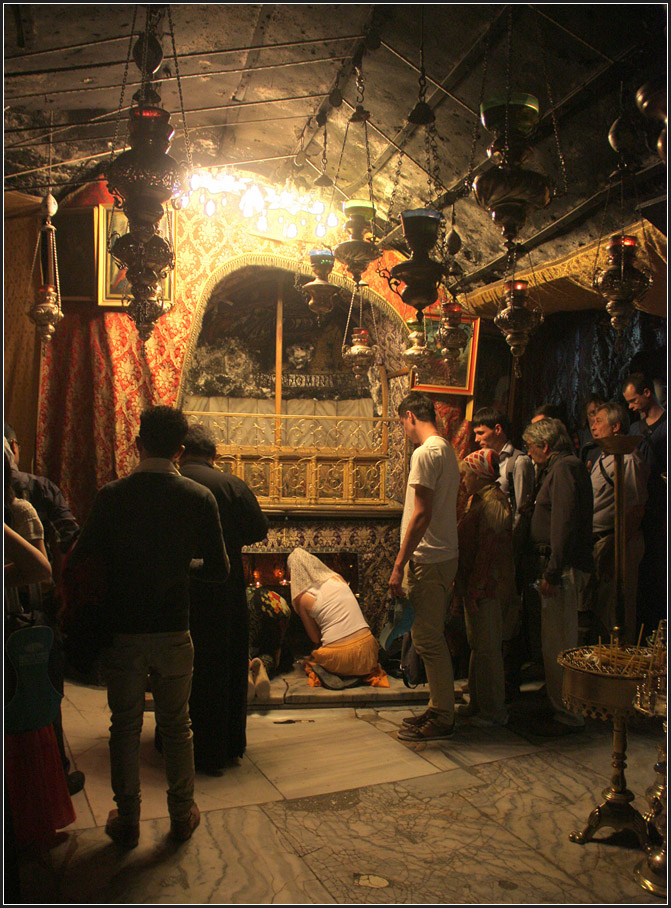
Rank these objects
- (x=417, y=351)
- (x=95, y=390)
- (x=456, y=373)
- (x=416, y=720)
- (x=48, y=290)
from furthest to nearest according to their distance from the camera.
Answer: (x=456, y=373) < (x=95, y=390) < (x=417, y=351) < (x=48, y=290) < (x=416, y=720)

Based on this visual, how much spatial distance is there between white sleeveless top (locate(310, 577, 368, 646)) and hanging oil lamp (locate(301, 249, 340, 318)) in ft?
6.46

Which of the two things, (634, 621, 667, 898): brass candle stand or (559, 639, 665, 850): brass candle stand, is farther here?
(559, 639, 665, 850): brass candle stand

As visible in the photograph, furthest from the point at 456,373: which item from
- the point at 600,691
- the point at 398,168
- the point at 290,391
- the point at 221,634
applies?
the point at 600,691

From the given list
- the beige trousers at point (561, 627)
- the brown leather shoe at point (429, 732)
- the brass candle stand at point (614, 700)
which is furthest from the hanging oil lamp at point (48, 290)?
the brass candle stand at point (614, 700)

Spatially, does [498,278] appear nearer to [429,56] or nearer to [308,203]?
[308,203]

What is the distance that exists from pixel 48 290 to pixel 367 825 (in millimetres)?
3751

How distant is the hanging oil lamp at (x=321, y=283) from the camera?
13.3ft

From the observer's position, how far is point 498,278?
579 cm

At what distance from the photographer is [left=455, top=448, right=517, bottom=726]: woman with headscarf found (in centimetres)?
400

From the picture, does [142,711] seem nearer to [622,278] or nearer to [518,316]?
[518,316]

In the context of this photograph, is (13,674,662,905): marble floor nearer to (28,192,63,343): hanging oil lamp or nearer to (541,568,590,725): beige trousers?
(541,568,590,725): beige trousers

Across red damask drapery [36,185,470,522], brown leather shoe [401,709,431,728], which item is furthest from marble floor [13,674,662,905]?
red damask drapery [36,185,470,522]

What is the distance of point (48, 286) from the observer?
4492mm

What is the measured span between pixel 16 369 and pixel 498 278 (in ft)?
13.1
